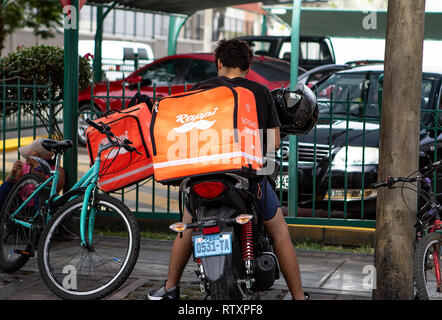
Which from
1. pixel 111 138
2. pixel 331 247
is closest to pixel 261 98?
pixel 111 138

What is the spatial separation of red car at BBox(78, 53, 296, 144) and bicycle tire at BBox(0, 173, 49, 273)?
21.9ft

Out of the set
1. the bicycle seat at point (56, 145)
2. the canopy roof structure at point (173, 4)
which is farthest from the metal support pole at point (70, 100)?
the canopy roof structure at point (173, 4)

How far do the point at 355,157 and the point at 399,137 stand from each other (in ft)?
9.24

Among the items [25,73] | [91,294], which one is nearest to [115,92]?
[25,73]

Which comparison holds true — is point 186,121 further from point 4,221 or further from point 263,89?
point 4,221

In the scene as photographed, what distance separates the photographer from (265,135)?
4605 millimetres

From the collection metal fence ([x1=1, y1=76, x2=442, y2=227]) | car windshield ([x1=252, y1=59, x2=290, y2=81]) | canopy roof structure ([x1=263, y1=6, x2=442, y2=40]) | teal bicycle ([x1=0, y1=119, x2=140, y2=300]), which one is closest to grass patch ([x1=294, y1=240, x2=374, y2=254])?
metal fence ([x1=1, y1=76, x2=442, y2=227])

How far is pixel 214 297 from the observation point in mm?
4168

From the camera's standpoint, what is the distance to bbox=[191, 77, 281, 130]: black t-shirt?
457 cm

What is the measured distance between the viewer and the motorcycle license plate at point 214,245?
4.18 meters

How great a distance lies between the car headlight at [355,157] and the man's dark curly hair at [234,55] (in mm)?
3178

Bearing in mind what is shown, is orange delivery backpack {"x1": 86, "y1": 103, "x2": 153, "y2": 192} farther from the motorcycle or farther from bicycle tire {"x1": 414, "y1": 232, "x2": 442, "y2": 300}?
bicycle tire {"x1": 414, "y1": 232, "x2": 442, "y2": 300}

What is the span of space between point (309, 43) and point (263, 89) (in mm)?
14244

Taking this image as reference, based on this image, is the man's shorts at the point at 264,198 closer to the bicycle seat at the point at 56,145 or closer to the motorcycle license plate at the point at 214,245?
the motorcycle license plate at the point at 214,245
